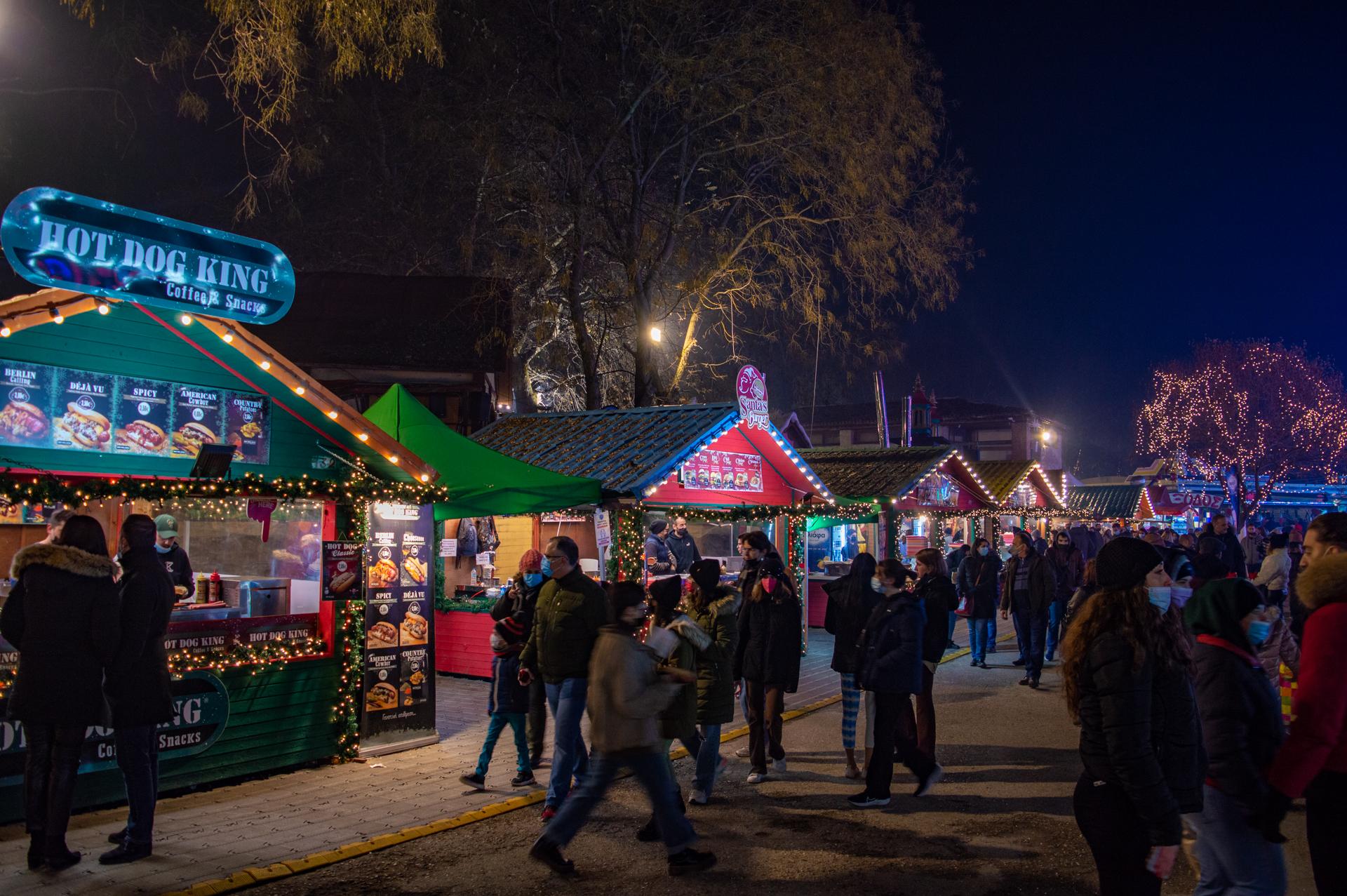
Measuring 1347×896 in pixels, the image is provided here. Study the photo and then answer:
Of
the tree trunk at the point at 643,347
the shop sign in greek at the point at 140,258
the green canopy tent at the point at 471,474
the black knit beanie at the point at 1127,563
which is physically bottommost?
the black knit beanie at the point at 1127,563

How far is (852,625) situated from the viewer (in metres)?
7.49

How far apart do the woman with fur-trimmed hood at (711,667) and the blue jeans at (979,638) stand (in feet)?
26.3

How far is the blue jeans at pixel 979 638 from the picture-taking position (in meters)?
14.0

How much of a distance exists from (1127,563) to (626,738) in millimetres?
2723

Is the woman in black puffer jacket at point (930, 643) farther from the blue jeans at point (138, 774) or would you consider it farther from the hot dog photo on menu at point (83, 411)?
the hot dog photo on menu at point (83, 411)

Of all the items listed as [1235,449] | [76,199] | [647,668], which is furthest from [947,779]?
[1235,449]

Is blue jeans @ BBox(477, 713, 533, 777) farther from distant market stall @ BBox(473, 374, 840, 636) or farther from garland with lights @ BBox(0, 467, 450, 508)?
distant market stall @ BBox(473, 374, 840, 636)

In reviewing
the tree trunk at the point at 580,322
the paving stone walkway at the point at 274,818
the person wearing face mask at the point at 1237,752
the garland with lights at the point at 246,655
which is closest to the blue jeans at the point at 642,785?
the paving stone walkway at the point at 274,818

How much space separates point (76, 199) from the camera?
6629 mm

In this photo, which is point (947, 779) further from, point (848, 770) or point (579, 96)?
point (579, 96)

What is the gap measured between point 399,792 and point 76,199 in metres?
4.85

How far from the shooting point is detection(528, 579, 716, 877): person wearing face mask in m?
5.09

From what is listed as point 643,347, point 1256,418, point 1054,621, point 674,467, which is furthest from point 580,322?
point 1256,418

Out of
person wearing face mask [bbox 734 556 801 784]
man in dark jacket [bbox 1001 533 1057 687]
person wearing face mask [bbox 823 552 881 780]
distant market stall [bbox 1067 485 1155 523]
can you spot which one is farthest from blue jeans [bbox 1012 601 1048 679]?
distant market stall [bbox 1067 485 1155 523]
